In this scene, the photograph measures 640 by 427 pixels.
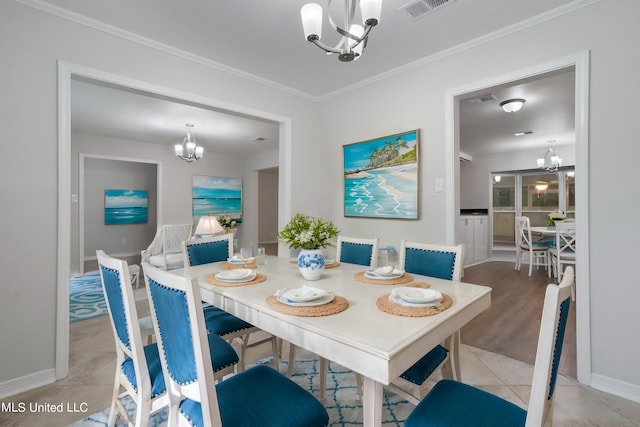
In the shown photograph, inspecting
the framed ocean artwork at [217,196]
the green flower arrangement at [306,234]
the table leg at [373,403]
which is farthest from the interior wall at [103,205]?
the table leg at [373,403]

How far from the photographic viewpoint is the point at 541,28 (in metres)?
2.21

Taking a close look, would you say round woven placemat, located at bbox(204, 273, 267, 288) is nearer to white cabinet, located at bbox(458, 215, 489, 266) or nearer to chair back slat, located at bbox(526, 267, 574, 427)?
chair back slat, located at bbox(526, 267, 574, 427)

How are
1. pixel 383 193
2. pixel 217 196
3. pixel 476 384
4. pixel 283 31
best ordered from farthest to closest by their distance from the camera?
pixel 217 196 → pixel 383 193 → pixel 283 31 → pixel 476 384

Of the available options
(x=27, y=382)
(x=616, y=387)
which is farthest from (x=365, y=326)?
(x=27, y=382)

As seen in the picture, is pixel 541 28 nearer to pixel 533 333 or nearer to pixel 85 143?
pixel 533 333

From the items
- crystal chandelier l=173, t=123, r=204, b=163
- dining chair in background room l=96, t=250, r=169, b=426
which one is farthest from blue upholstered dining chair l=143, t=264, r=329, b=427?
crystal chandelier l=173, t=123, r=204, b=163

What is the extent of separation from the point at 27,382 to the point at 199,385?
75.5 inches

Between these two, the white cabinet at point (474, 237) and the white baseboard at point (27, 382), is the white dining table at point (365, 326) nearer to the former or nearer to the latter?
the white baseboard at point (27, 382)

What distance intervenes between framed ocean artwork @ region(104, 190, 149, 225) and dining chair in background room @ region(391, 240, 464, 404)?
7094 mm

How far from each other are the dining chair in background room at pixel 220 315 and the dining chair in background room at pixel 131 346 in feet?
1.54

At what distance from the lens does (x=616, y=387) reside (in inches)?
75.7

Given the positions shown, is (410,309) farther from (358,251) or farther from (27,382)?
(27,382)

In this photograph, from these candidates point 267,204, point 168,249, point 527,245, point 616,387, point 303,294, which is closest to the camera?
point 303,294

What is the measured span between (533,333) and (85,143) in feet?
23.3
